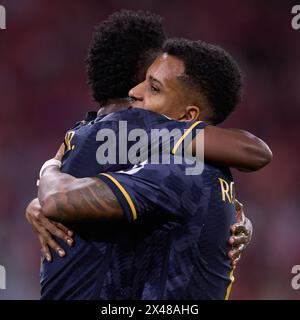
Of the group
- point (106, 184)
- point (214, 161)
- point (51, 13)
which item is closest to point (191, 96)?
point (214, 161)

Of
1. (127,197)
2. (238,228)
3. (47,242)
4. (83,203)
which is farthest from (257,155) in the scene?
(47,242)

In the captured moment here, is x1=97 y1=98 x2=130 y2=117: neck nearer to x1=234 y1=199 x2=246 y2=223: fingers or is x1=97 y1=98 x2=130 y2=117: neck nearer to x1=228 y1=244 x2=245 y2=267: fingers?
x1=234 y1=199 x2=246 y2=223: fingers

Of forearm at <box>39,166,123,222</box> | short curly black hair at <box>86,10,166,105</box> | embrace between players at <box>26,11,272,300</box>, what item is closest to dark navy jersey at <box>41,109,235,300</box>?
embrace between players at <box>26,11,272,300</box>

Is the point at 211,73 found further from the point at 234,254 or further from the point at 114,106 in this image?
the point at 234,254

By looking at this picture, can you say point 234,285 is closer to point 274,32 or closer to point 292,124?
point 292,124

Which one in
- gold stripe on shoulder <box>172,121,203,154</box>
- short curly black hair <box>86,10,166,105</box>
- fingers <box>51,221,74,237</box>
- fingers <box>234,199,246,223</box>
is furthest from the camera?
short curly black hair <box>86,10,166,105</box>

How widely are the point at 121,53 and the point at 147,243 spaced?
0.82m

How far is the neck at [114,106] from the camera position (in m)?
2.28

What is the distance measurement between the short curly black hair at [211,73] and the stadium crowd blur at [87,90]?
10.1 ft

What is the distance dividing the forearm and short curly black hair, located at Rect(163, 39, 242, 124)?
510 mm

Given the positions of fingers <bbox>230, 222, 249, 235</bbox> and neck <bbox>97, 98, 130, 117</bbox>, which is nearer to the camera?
fingers <bbox>230, 222, 249, 235</bbox>

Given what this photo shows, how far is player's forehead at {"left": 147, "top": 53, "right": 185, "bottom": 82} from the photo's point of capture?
2.01m

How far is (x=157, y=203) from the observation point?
1722 millimetres
